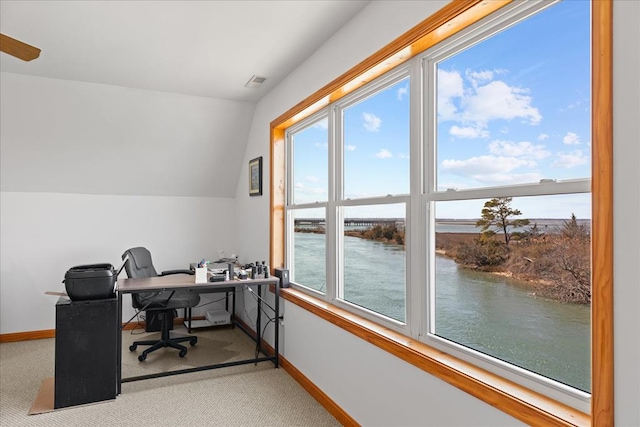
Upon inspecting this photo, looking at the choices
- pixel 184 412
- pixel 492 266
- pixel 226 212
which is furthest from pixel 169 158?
pixel 492 266

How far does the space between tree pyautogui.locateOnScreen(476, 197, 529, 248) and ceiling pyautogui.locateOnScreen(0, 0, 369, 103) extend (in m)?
1.46

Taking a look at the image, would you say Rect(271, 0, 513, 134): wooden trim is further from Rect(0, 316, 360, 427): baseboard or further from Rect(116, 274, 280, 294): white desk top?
Rect(0, 316, 360, 427): baseboard

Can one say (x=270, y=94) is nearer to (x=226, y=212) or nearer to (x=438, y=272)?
(x=226, y=212)

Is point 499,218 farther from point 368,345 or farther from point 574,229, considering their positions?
point 368,345

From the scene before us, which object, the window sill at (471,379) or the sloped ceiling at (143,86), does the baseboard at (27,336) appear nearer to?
the sloped ceiling at (143,86)

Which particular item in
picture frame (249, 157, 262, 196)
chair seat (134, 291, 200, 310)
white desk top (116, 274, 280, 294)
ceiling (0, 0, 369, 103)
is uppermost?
ceiling (0, 0, 369, 103)

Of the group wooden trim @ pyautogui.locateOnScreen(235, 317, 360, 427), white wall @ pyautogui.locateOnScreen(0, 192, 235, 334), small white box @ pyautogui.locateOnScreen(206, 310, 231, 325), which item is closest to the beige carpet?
wooden trim @ pyautogui.locateOnScreen(235, 317, 360, 427)

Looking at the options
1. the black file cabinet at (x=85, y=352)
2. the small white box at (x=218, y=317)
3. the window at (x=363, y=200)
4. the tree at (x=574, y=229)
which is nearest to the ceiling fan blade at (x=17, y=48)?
the black file cabinet at (x=85, y=352)

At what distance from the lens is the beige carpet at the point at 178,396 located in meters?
2.69

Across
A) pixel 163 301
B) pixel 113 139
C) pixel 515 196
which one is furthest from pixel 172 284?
pixel 515 196

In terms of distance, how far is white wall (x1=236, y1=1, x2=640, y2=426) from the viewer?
Result: 115cm

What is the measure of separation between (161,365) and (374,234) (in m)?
2.34

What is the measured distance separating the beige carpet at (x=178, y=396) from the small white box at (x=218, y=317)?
0.74m

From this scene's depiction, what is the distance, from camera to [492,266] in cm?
179
